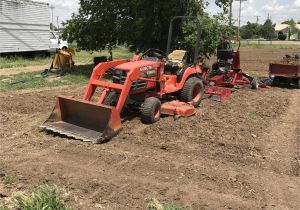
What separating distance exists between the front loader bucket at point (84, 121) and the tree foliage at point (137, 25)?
26.5 ft

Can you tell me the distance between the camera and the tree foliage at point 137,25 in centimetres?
1495

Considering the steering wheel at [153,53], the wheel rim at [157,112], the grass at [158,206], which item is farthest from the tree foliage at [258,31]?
the grass at [158,206]

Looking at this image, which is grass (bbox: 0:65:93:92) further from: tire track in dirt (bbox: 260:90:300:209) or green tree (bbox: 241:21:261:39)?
green tree (bbox: 241:21:261:39)

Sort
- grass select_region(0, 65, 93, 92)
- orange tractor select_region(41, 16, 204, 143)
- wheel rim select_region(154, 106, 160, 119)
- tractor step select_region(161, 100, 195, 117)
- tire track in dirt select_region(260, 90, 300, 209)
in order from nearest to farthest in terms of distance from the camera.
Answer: tire track in dirt select_region(260, 90, 300, 209)
orange tractor select_region(41, 16, 204, 143)
wheel rim select_region(154, 106, 160, 119)
tractor step select_region(161, 100, 195, 117)
grass select_region(0, 65, 93, 92)

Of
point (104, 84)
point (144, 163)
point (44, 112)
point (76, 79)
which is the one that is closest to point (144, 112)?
point (104, 84)

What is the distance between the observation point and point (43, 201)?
422 cm

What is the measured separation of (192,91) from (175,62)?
80 cm

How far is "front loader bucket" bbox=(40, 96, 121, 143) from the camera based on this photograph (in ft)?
22.2

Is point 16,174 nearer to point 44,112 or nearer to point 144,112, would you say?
point 144,112

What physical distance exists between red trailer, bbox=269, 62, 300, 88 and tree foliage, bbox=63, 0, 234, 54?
2.76 metres

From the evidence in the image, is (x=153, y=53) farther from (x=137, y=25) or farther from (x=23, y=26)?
(x=23, y=26)

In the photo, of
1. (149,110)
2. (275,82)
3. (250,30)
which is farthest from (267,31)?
(149,110)

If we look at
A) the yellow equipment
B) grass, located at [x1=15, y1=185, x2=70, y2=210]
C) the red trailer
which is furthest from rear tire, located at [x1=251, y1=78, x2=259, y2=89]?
grass, located at [x1=15, y1=185, x2=70, y2=210]

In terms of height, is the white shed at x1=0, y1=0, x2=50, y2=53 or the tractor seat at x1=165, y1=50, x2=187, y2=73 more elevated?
the white shed at x1=0, y1=0, x2=50, y2=53
